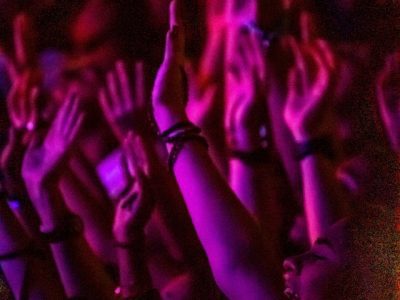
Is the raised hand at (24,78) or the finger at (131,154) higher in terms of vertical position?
the raised hand at (24,78)

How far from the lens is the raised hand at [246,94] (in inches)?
49.6

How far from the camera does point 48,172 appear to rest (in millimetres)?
1326

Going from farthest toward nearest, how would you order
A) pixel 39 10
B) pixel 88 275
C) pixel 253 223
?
1. pixel 39 10
2. pixel 88 275
3. pixel 253 223

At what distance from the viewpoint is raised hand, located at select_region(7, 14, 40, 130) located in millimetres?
1428

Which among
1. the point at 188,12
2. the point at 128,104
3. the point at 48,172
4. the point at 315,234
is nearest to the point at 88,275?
the point at 48,172

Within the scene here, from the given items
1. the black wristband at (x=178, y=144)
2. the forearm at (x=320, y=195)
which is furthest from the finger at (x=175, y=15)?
the forearm at (x=320, y=195)

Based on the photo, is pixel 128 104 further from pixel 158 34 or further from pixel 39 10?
pixel 39 10

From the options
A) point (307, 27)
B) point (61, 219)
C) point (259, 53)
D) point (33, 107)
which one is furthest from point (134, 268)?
point (307, 27)

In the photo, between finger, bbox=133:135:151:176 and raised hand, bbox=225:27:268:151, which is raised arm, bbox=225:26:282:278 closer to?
raised hand, bbox=225:27:268:151

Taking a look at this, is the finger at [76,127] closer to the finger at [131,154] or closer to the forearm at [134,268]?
the finger at [131,154]

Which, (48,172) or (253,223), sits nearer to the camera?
(253,223)

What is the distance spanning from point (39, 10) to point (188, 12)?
1.14ft

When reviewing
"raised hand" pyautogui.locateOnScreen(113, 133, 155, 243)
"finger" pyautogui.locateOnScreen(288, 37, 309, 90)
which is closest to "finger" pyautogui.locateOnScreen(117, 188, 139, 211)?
"raised hand" pyautogui.locateOnScreen(113, 133, 155, 243)

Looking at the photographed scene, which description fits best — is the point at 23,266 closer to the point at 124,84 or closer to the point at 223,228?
the point at 124,84
